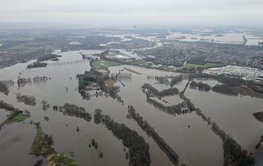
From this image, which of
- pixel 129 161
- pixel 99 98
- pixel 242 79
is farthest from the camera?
pixel 242 79

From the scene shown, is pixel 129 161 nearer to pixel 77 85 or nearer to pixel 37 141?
pixel 37 141

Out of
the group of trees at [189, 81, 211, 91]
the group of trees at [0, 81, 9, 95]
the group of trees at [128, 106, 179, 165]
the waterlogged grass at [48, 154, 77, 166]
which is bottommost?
the group of trees at [0, 81, 9, 95]

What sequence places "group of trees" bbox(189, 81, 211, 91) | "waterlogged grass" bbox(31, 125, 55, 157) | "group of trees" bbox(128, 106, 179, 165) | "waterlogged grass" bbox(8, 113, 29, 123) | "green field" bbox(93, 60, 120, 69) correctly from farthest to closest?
"green field" bbox(93, 60, 120, 69) < "group of trees" bbox(189, 81, 211, 91) < "waterlogged grass" bbox(8, 113, 29, 123) < "waterlogged grass" bbox(31, 125, 55, 157) < "group of trees" bbox(128, 106, 179, 165)

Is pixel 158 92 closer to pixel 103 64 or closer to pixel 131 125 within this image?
pixel 131 125

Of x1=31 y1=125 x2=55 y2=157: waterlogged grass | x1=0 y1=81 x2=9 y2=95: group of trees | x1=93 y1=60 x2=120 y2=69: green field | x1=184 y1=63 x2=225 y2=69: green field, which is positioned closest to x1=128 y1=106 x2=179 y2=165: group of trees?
x1=31 y1=125 x2=55 y2=157: waterlogged grass

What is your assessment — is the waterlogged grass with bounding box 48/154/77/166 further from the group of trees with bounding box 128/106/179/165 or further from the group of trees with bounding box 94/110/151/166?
the group of trees with bounding box 128/106/179/165

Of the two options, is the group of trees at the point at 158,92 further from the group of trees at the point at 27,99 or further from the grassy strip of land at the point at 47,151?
the grassy strip of land at the point at 47,151

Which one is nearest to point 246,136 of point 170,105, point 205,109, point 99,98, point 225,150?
point 225,150

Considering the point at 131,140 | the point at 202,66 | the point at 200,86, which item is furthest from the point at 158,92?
the point at 202,66

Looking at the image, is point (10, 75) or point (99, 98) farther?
point (10, 75)
